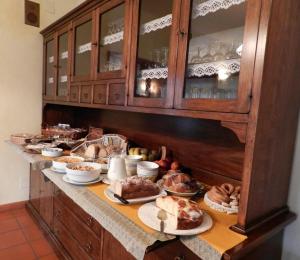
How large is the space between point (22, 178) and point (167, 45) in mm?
2256

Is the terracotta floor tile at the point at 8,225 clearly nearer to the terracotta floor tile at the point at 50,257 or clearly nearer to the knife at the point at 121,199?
the terracotta floor tile at the point at 50,257

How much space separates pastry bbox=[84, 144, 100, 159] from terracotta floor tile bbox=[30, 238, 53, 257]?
0.90 m

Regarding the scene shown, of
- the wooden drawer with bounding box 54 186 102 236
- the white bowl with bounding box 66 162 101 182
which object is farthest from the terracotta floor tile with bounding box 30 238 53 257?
the white bowl with bounding box 66 162 101 182

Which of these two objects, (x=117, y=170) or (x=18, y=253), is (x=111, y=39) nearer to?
(x=117, y=170)

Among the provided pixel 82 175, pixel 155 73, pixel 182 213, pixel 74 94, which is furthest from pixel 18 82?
pixel 182 213

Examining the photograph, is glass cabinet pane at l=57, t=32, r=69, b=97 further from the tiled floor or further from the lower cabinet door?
the tiled floor

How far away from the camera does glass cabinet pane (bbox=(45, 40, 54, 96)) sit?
2.26 metres

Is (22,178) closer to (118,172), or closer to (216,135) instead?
(118,172)

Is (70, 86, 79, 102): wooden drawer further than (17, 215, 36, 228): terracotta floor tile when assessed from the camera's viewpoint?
No

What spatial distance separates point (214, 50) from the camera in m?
0.99

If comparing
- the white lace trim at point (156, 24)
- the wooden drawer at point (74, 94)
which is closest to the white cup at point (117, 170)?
the white lace trim at point (156, 24)

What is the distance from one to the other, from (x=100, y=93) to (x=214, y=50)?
84cm

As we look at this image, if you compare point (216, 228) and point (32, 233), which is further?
point (32, 233)

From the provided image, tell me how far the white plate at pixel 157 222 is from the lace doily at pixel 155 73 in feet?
2.02
